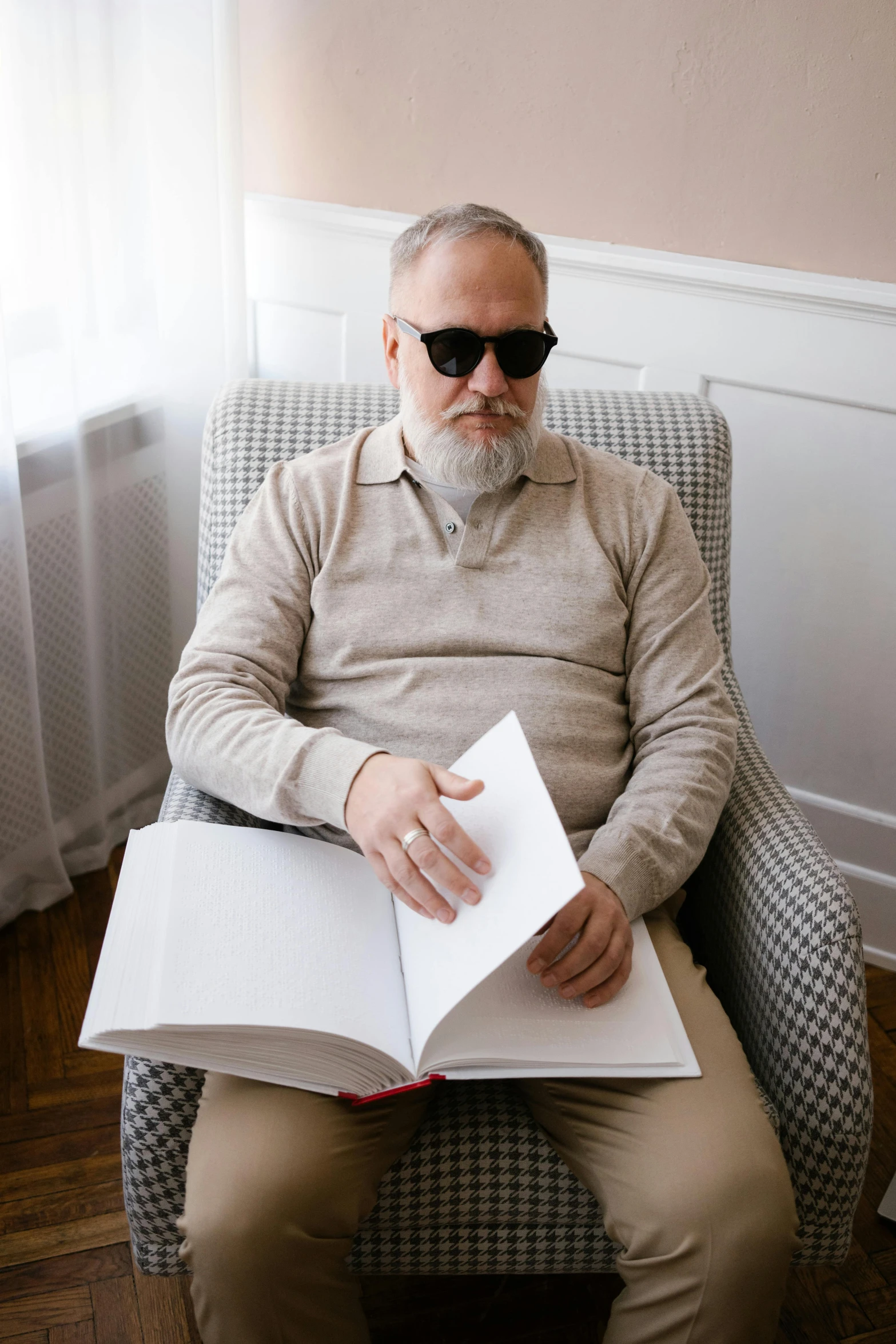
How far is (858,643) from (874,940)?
0.57m

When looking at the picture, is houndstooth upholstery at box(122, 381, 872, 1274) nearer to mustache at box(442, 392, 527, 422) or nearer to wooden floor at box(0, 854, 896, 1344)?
wooden floor at box(0, 854, 896, 1344)

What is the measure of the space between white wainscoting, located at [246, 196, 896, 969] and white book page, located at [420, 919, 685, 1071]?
1006 mm

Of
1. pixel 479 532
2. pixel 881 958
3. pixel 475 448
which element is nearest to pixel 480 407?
pixel 475 448

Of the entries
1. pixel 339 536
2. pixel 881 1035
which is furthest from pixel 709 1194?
pixel 881 1035

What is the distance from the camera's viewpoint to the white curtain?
1642mm

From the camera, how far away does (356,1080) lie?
960 millimetres

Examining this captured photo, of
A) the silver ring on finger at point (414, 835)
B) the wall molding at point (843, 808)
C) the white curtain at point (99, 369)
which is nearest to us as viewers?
the silver ring on finger at point (414, 835)

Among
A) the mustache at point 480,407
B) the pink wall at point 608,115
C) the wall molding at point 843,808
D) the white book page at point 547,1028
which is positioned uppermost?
the pink wall at point 608,115

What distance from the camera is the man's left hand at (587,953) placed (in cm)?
103

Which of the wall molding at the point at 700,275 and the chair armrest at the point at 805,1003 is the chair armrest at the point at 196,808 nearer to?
the chair armrest at the point at 805,1003

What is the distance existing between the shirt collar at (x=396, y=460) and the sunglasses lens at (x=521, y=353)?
0.41 ft

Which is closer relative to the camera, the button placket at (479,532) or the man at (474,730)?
the man at (474,730)

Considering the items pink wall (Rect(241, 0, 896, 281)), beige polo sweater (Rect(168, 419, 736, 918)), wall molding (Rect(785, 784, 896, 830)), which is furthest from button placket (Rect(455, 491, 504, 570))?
wall molding (Rect(785, 784, 896, 830))

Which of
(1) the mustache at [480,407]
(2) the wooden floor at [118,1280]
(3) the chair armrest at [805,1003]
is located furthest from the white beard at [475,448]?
(2) the wooden floor at [118,1280]
